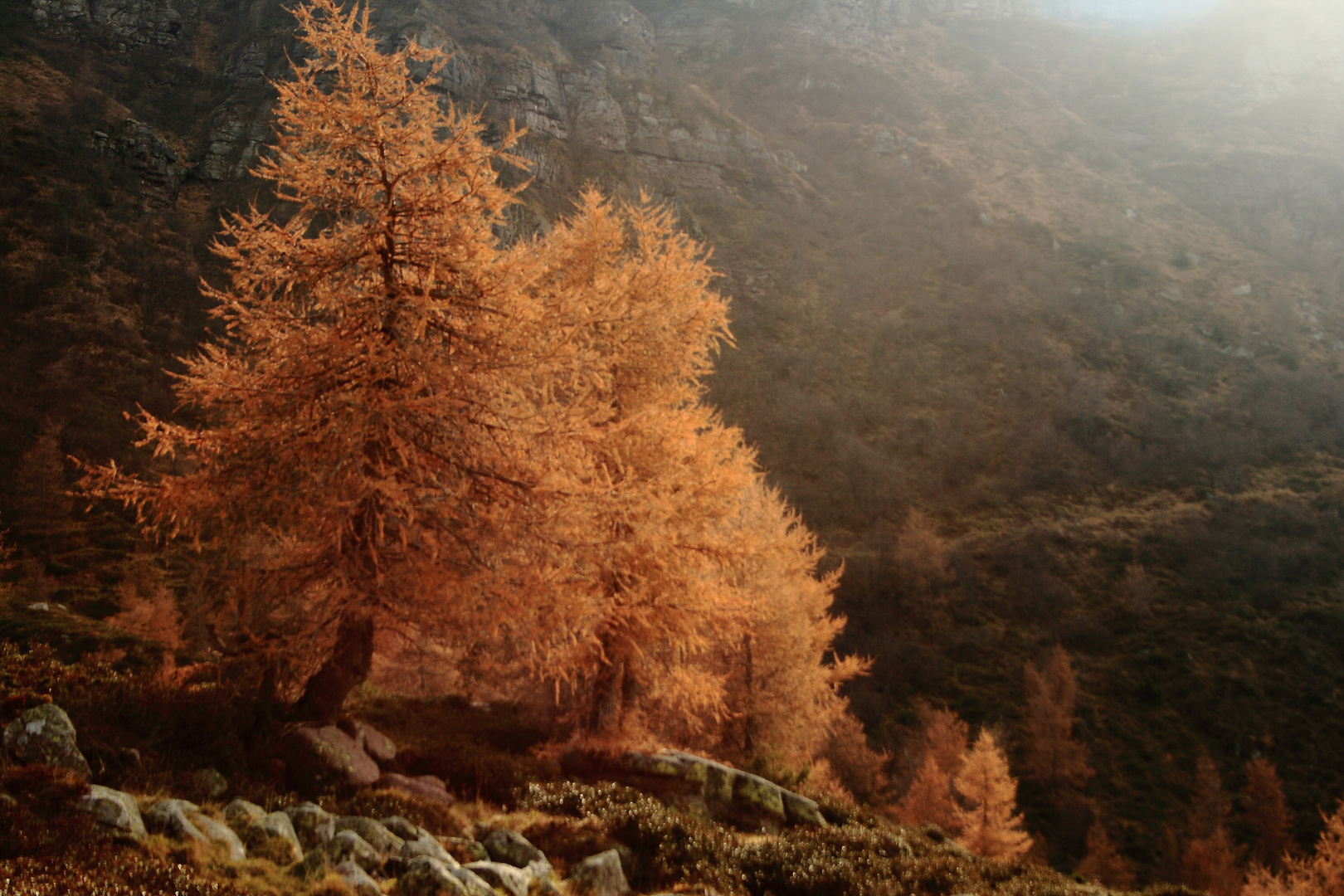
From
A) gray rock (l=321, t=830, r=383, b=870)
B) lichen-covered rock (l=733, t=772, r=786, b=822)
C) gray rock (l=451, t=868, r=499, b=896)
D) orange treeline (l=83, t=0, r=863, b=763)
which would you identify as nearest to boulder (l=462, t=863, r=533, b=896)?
gray rock (l=451, t=868, r=499, b=896)

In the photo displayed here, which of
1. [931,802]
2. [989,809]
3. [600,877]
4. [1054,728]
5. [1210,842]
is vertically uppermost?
[600,877]

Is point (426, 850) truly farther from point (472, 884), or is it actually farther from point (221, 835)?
point (221, 835)

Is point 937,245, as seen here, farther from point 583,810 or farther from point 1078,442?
point 583,810

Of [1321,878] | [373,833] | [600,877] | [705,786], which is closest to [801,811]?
[705,786]

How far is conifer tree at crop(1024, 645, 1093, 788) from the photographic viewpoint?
1249 inches

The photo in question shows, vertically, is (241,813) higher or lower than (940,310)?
lower

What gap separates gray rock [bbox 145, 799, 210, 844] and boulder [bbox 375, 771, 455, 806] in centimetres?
228

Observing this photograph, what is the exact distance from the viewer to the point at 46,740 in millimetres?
4082

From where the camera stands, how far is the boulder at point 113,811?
137 inches

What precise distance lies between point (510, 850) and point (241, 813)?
6.70 ft

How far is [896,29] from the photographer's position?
446 ft

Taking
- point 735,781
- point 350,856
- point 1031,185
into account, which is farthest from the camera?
point 1031,185

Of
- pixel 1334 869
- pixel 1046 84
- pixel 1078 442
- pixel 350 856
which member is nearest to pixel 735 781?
pixel 350 856

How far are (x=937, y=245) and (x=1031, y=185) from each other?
1054 inches
